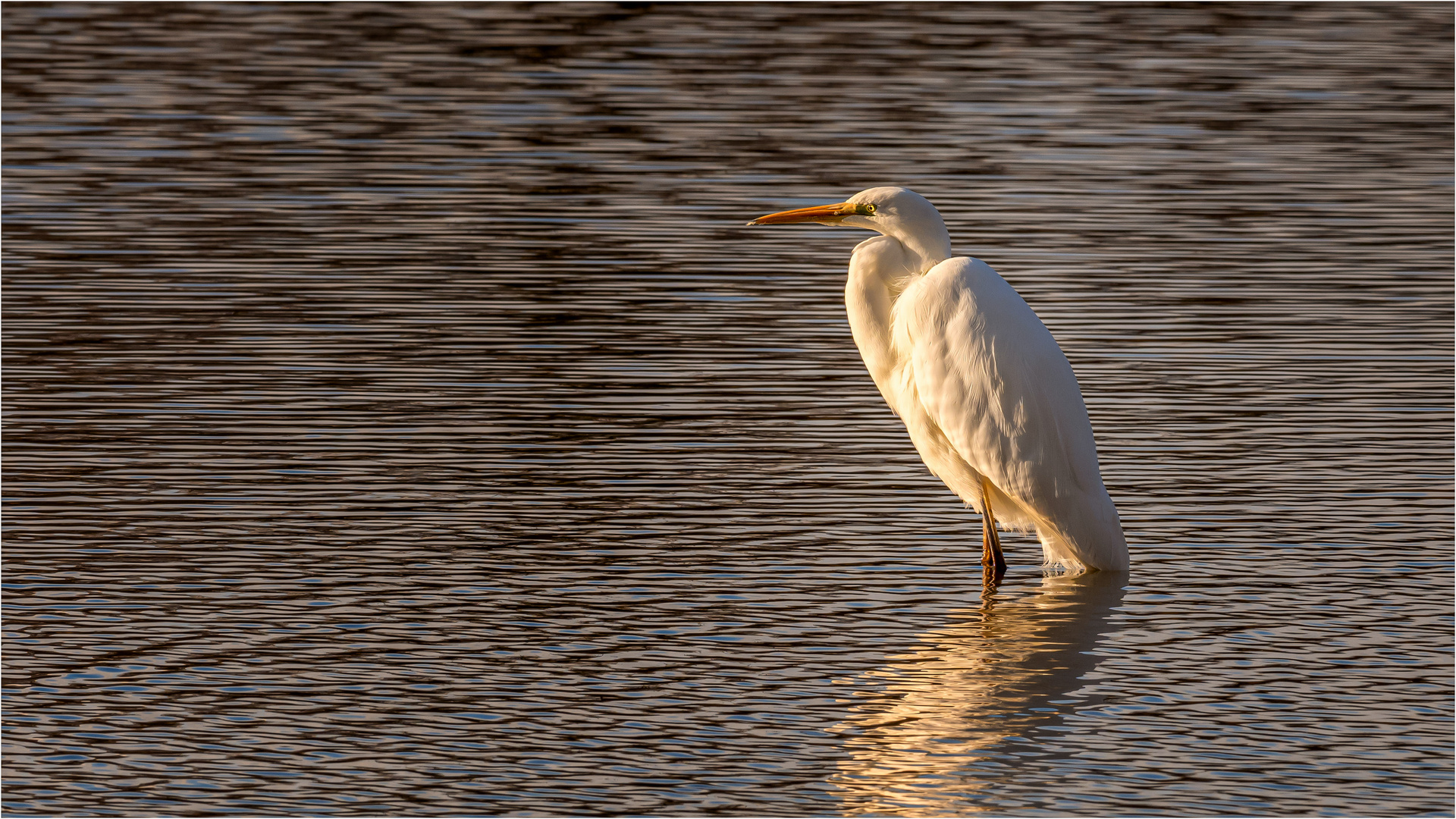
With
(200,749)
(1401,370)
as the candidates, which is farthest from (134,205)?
(200,749)

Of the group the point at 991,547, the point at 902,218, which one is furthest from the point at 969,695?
the point at 902,218

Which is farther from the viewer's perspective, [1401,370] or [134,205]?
[134,205]

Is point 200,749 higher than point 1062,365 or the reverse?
the reverse

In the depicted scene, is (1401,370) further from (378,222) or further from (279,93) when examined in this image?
(279,93)

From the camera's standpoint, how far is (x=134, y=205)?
18469 mm

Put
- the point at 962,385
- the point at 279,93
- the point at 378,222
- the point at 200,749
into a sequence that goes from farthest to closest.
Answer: the point at 279,93 < the point at 378,222 < the point at 962,385 < the point at 200,749

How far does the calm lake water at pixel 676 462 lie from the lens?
24.3 ft

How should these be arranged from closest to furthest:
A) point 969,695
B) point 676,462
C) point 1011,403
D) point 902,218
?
point 969,695 < point 1011,403 < point 902,218 < point 676,462

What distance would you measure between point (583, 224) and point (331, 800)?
11.7 metres

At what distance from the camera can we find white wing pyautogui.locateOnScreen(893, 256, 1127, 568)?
9.73m

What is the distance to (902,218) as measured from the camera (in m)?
10.2

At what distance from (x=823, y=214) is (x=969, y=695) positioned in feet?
10.5

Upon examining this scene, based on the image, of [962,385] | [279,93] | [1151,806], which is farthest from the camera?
[279,93]

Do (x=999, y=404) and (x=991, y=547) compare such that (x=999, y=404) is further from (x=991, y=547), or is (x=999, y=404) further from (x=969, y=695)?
(x=969, y=695)
